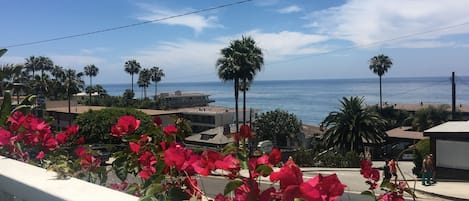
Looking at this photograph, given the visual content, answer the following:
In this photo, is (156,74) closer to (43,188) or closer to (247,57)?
(247,57)

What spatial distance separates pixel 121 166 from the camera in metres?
2.57

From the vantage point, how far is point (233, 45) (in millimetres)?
47750

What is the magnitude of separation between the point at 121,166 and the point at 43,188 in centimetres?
51

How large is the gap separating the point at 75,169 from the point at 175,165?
4.71 ft

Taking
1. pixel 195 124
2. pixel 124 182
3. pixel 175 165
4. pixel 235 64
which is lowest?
pixel 195 124

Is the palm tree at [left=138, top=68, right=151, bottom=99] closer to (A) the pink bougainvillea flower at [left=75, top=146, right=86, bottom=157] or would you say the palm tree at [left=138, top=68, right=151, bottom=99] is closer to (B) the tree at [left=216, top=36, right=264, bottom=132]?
(B) the tree at [left=216, top=36, right=264, bottom=132]

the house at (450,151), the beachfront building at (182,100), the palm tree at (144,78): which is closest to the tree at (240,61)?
the house at (450,151)

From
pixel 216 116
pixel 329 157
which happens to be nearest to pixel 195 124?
pixel 216 116

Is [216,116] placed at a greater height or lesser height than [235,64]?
lesser

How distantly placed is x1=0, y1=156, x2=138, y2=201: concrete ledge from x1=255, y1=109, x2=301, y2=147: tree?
64.8 metres

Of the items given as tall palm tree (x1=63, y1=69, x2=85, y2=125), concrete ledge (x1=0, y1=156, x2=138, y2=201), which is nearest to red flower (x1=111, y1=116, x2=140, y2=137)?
concrete ledge (x1=0, y1=156, x2=138, y2=201)

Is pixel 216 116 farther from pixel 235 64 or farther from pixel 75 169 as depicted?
pixel 75 169

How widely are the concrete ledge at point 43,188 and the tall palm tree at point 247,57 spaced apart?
45063 mm

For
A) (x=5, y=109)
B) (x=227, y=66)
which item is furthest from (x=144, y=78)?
(x=5, y=109)
